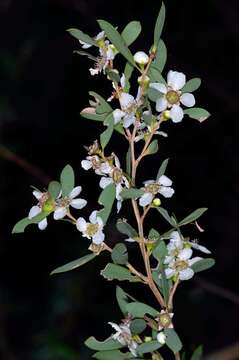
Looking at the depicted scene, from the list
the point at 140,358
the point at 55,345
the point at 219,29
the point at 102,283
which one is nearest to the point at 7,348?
the point at 55,345

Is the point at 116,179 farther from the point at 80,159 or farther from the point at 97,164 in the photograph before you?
the point at 80,159

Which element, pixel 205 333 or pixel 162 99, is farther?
pixel 205 333

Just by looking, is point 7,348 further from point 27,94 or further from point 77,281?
point 27,94

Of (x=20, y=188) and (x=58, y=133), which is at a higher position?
(x=58, y=133)

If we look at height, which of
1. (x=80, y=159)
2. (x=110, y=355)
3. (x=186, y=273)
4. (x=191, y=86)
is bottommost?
(x=80, y=159)

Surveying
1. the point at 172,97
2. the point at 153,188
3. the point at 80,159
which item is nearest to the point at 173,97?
the point at 172,97

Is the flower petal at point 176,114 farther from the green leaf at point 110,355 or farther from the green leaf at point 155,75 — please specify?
the green leaf at point 110,355

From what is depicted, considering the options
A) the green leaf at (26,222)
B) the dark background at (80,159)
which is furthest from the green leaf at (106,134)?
the dark background at (80,159)
